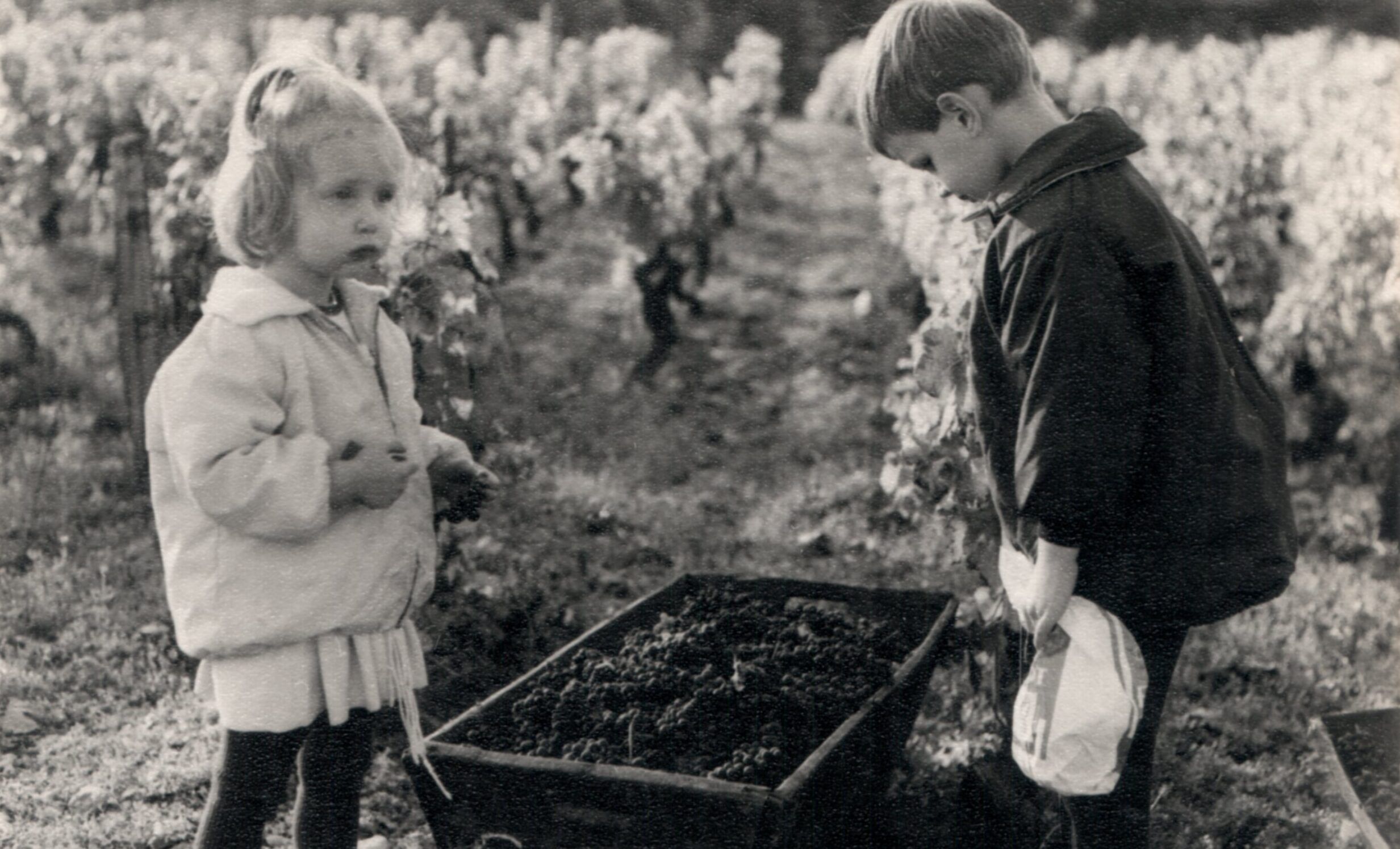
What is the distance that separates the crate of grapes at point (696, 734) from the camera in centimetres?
210

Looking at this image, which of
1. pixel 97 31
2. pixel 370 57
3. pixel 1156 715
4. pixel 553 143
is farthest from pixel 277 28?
pixel 1156 715

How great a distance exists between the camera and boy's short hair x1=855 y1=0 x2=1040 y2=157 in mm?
1963

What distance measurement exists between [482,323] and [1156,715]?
1.93 metres

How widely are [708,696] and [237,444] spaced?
3.19ft

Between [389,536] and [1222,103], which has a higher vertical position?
[1222,103]

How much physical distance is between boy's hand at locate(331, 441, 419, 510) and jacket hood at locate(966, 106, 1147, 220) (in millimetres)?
991

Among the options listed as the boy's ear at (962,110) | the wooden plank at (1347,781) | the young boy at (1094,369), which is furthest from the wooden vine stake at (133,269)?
the wooden plank at (1347,781)

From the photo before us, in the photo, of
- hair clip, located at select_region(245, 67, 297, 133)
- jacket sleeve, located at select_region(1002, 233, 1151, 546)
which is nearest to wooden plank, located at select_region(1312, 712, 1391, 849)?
jacket sleeve, located at select_region(1002, 233, 1151, 546)

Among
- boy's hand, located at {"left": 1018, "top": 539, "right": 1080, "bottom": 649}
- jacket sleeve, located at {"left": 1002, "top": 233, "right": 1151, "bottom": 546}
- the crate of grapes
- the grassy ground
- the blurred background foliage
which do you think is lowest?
the grassy ground

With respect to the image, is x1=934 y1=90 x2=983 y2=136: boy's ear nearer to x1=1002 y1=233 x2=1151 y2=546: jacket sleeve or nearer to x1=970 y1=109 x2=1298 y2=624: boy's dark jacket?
x1=970 y1=109 x2=1298 y2=624: boy's dark jacket

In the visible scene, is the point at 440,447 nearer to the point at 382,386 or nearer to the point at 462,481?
the point at 462,481

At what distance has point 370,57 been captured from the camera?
4.48m

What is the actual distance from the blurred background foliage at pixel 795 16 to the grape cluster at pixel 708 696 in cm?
188

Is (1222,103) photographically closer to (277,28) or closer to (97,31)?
(277,28)
